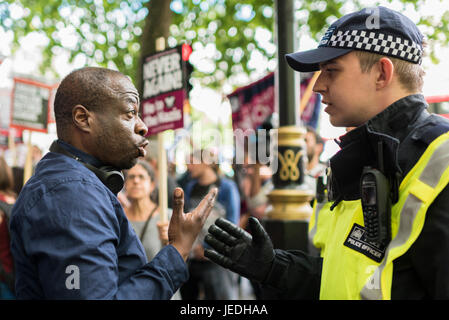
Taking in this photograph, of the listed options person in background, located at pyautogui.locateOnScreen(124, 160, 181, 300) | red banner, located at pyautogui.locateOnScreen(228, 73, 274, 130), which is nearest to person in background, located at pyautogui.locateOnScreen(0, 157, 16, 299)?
person in background, located at pyautogui.locateOnScreen(124, 160, 181, 300)

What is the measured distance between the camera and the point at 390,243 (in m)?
1.66

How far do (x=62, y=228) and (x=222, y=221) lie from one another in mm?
837

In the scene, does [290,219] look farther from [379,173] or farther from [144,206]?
[379,173]

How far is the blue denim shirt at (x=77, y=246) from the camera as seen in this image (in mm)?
1603

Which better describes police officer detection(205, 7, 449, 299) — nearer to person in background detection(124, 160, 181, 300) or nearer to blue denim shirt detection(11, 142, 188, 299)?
blue denim shirt detection(11, 142, 188, 299)

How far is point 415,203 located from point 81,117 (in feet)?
4.19

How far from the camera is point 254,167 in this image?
7734 millimetres

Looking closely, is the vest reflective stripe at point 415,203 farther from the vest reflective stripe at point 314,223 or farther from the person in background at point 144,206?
the person in background at point 144,206

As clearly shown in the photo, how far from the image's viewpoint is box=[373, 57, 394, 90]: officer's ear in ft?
6.08

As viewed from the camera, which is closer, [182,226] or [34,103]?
[182,226]

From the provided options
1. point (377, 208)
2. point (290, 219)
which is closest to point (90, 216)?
point (377, 208)

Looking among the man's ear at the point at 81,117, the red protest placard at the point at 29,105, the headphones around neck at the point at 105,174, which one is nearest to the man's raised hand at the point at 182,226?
the headphones around neck at the point at 105,174

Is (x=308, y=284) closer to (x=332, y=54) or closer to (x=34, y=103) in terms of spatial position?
(x=332, y=54)
